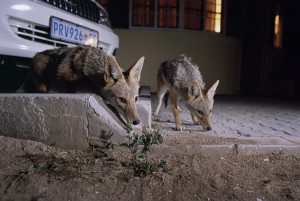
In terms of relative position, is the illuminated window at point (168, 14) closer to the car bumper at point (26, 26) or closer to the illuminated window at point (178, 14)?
the illuminated window at point (178, 14)

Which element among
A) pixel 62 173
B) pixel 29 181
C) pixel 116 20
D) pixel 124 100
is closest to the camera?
pixel 29 181

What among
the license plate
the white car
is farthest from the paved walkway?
the white car

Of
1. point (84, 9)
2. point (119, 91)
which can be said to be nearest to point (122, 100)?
point (119, 91)

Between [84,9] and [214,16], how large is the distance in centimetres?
1000

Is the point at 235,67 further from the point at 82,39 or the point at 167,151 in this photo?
the point at 167,151

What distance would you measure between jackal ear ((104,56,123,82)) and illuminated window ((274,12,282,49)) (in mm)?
15467

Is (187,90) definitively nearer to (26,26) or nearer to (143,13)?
(26,26)

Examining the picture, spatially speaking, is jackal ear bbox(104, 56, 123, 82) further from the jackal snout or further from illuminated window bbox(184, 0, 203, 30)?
illuminated window bbox(184, 0, 203, 30)

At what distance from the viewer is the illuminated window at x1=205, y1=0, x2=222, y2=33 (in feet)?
47.7

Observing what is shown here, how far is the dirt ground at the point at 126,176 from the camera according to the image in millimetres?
2748

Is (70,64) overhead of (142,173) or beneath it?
overhead

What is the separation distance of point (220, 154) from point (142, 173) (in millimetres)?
1165

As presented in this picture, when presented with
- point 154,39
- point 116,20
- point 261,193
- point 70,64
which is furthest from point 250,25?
point 261,193

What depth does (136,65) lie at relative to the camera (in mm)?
4336
